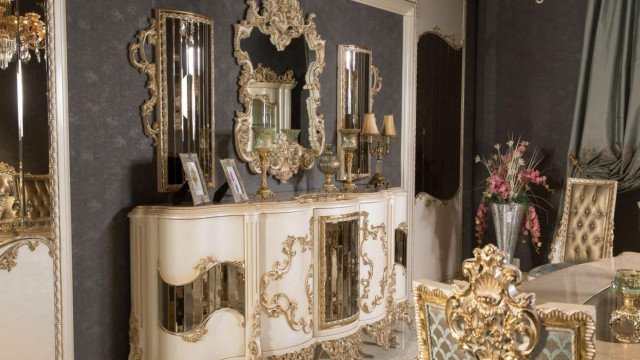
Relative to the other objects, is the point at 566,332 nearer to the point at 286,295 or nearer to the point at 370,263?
the point at 286,295

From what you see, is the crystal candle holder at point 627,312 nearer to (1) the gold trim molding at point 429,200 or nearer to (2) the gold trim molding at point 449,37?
(1) the gold trim molding at point 429,200

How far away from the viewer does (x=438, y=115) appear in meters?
5.06

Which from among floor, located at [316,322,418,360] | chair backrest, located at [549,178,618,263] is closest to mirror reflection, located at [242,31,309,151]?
floor, located at [316,322,418,360]

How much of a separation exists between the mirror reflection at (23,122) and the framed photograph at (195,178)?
61 centimetres

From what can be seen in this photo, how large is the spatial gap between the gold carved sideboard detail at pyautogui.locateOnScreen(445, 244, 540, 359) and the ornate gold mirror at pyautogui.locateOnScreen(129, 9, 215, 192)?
6.44 ft

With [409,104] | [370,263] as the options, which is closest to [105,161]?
[370,263]

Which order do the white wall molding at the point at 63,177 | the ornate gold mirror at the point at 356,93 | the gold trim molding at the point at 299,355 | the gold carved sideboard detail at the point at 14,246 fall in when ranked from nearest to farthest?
the gold carved sideboard detail at the point at 14,246
the white wall molding at the point at 63,177
the gold trim molding at the point at 299,355
the ornate gold mirror at the point at 356,93

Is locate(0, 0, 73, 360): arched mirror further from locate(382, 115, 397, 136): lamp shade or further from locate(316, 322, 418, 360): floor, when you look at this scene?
locate(382, 115, 397, 136): lamp shade

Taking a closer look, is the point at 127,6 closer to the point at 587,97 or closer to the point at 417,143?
the point at 417,143

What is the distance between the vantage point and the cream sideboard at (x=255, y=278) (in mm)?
2686

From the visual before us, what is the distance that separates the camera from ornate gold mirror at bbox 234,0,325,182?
10.9 ft

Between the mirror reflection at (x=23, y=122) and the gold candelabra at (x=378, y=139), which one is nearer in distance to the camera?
the mirror reflection at (x=23, y=122)

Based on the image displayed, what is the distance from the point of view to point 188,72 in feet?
9.82

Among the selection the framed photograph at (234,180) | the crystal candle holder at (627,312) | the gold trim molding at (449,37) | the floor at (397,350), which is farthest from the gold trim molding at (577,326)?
the gold trim molding at (449,37)
